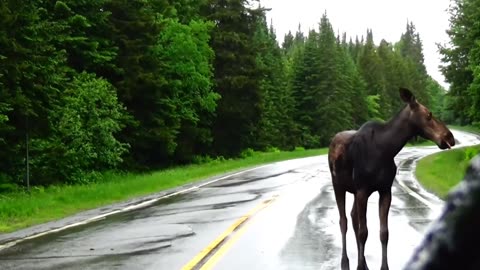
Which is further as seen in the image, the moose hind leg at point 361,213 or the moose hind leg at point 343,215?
the moose hind leg at point 343,215

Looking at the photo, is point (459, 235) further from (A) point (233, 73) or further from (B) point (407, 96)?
(A) point (233, 73)

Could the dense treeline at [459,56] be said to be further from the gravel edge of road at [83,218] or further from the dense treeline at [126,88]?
the gravel edge of road at [83,218]

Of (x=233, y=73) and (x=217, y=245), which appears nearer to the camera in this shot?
(x=217, y=245)

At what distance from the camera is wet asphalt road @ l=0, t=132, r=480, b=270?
27.8ft

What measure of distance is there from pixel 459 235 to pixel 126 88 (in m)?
30.4

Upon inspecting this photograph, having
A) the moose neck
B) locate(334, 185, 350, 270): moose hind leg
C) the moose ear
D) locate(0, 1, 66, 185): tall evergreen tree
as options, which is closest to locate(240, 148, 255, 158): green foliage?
locate(0, 1, 66, 185): tall evergreen tree

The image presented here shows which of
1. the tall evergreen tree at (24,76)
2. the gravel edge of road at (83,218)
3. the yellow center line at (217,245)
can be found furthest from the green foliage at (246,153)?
the yellow center line at (217,245)

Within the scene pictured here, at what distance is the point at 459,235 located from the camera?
74 centimetres

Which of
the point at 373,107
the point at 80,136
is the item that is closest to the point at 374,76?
the point at 373,107

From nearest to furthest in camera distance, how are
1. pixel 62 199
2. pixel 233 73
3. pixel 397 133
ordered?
pixel 397 133
pixel 62 199
pixel 233 73

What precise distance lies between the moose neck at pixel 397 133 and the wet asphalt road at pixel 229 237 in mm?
2157

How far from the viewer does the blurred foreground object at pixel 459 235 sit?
736mm

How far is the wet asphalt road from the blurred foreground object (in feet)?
24.0

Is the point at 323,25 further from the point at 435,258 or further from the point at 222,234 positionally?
the point at 435,258
